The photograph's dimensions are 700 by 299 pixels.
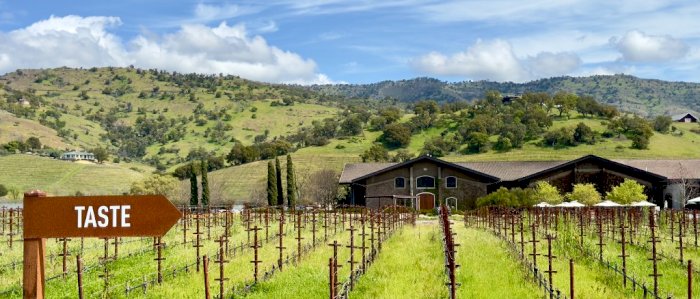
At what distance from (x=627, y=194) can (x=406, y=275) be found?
42075 mm

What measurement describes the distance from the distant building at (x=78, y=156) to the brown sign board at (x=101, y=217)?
406 ft

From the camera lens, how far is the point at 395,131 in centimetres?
11275

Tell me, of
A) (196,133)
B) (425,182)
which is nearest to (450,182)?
(425,182)

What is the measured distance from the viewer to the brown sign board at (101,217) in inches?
244

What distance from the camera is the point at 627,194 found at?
55.9 meters

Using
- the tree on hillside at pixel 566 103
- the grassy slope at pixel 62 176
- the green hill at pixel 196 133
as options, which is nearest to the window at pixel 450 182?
the green hill at pixel 196 133

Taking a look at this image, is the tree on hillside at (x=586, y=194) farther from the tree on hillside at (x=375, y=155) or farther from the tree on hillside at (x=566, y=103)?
the tree on hillside at (x=566, y=103)

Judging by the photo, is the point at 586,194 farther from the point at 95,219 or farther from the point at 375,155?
the point at 95,219

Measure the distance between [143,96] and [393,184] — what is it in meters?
140

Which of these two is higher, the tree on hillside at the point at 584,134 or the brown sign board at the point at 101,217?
the tree on hillside at the point at 584,134

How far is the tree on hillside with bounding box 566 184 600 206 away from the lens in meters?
57.6

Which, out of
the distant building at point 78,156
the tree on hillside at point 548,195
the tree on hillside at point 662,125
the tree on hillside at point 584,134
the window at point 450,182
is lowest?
the tree on hillside at point 548,195

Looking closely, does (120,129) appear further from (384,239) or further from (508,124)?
(384,239)

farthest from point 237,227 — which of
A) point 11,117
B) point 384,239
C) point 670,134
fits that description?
point 11,117
